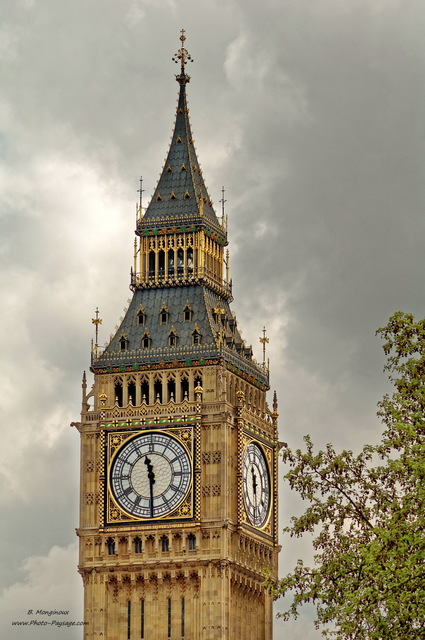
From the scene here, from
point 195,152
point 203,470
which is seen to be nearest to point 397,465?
point 203,470

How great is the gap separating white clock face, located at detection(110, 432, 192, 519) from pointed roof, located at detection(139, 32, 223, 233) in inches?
445

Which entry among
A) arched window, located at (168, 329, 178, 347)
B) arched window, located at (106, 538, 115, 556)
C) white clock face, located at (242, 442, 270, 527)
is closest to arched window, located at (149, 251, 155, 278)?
arched window, located at (168, 329, 178, 347)

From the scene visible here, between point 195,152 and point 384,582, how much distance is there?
54.1 meters

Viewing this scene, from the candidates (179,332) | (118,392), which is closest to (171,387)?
(118,392)

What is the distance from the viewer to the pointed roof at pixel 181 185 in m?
106

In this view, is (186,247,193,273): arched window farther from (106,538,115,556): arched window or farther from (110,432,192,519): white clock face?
(106,538,115,556): arched window

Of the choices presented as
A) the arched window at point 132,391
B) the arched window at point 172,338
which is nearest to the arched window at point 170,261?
the arched window at point 172,338

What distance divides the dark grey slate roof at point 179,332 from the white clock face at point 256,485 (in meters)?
4.04

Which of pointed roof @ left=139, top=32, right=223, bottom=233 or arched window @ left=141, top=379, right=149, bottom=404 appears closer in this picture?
arched window @ left=141, top=379, right=149, bottom=404

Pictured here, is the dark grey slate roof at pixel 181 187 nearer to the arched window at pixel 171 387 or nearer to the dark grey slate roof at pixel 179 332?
the dark grey slate roof at pixel 179 332

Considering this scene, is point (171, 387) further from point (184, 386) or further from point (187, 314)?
point (187, 314)

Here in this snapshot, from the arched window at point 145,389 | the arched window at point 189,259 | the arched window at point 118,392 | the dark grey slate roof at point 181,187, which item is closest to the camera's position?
the arched window at point 145,389

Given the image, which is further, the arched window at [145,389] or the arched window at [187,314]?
the arched window at [187,314]

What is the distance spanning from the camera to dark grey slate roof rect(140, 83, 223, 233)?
10569cm
